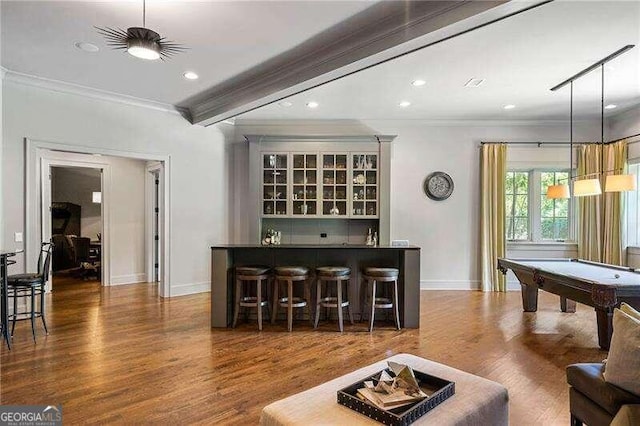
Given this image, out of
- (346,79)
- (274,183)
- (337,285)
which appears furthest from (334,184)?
(337,285)

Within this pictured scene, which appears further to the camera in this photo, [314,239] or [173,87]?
[314,239]

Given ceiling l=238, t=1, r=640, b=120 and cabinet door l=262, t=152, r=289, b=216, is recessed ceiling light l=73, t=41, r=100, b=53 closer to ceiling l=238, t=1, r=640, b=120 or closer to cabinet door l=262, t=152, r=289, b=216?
ceiling l=238, t=1, r=640, b=120

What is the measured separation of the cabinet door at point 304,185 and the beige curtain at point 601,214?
474 centimetres

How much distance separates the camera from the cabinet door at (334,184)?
6441 mm

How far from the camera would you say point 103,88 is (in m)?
5.06

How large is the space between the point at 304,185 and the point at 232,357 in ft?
11.9

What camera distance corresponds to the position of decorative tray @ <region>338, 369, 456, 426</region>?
1.58 m

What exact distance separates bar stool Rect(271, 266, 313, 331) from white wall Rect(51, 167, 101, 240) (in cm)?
710

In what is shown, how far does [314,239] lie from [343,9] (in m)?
4.26

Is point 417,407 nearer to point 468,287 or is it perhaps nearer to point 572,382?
point 572,382

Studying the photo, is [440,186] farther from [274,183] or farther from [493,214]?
[274,183]

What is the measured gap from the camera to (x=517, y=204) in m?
6.84

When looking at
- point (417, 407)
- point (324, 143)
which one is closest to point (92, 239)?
point (324, 143)

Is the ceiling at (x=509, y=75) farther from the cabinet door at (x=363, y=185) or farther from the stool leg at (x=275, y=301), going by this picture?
the stool leg at (x=275, y=301)
